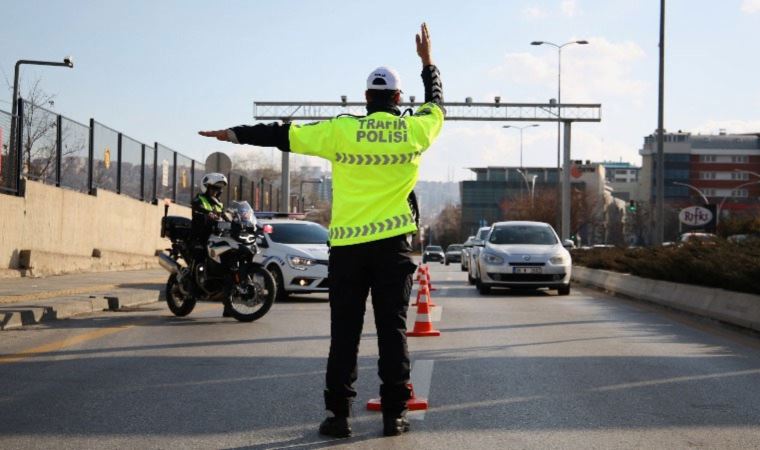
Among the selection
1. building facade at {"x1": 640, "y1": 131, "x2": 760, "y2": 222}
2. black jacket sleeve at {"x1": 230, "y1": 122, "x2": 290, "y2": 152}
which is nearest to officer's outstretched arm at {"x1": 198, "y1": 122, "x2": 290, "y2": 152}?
black jacket sleeve at {"x1": 230, "y1": 122, "x2": 290, "y2": 152}

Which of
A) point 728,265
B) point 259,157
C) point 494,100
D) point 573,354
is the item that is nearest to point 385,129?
point 573,354

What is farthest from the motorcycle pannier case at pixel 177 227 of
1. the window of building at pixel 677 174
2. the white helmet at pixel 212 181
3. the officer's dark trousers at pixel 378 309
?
the window of building at pixel 677 174

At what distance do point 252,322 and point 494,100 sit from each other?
44.7 metres

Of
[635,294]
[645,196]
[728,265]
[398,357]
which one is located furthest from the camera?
[645,196]

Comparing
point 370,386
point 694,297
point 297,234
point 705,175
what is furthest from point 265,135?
point 705,175

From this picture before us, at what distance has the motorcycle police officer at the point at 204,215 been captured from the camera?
1421cm

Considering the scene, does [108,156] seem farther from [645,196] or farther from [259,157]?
[645,196]

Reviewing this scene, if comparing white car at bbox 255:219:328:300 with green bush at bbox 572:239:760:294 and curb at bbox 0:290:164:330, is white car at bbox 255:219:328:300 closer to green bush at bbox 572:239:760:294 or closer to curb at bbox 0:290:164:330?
curb at bbox 0:290:164:330

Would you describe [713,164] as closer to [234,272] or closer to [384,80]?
[234,272]

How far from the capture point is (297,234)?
2033cm

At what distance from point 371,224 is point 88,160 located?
71.8 feet

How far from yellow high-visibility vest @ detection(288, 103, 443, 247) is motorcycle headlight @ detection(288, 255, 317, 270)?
12574 mm

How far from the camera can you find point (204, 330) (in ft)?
42.4

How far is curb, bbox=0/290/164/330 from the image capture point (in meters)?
12.9
